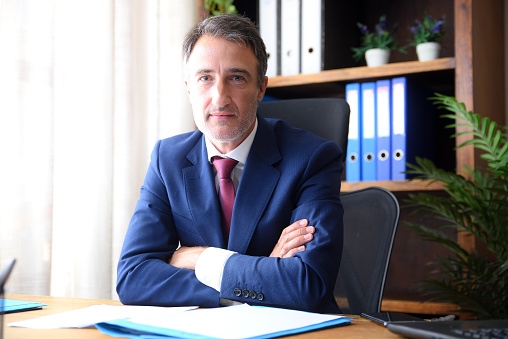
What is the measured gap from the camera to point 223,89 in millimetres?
1580

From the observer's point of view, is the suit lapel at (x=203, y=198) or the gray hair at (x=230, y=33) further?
the gray hair at (x=230, y=33)

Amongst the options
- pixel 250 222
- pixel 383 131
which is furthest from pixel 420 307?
pixel 250 222

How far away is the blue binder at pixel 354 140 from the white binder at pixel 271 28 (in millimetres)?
362

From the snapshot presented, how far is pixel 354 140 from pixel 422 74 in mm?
377

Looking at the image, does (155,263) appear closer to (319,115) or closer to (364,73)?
(319,115)

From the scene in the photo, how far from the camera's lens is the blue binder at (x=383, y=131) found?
2244mm

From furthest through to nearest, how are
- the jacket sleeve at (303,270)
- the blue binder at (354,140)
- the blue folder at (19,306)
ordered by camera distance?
the blue binder at (354,140), the jacket sleeve at (303,270), the blue folder at (19,306)

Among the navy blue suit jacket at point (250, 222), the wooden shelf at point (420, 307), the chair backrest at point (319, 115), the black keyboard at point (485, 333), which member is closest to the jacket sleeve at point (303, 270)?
the navy blue suit jacket at point (250, 222)

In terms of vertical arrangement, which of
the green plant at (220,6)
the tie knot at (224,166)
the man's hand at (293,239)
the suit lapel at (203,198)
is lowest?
the man's hand at (293,239)

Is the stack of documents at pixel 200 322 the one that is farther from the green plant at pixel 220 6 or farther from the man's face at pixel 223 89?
the green plant at pixel 220 6

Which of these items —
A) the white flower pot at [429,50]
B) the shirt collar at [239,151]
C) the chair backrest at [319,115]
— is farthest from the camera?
the white flower pot at [429,50]

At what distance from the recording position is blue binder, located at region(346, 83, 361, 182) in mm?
2307

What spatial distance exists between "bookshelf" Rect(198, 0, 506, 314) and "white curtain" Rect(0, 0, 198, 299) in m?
0.50

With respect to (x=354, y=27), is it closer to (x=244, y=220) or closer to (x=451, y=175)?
(x=451, y=175)
